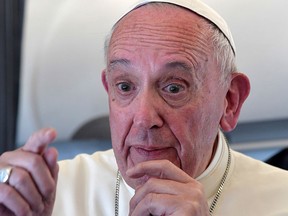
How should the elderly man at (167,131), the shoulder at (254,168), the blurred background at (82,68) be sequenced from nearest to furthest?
the elderly man at (167,131) → the shoulder at (254,168) → the blurred background at (82,68)

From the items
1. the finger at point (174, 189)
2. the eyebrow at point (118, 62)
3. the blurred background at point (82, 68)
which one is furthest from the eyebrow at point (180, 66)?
the blurred background at point (82, 68)

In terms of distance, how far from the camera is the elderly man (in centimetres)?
116

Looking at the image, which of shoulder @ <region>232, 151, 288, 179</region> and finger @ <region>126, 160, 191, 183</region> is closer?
finger @ <region>126, 160, 191, 183</region>

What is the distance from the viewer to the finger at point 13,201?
1.12m

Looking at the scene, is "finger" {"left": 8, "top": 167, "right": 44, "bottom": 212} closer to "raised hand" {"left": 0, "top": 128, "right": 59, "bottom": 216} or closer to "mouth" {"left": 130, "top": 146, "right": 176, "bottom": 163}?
"raised hand" {"left": 0, "top": 128, "right": 59, "bottom": 216}

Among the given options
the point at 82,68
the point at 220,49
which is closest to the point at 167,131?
the point at 220,49

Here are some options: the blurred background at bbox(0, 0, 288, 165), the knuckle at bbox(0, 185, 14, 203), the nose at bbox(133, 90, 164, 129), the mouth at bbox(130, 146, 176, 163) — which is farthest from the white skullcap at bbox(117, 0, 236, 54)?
the blurred background at bbox(0, 0, 288, 165)

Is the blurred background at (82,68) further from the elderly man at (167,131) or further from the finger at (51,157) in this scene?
the finger at (51,157)

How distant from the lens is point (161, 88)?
1.38 meters

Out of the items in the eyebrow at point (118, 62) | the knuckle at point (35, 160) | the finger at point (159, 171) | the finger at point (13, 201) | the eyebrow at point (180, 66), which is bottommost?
the finger at point (13, 201)

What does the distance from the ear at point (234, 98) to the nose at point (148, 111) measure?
0.27m

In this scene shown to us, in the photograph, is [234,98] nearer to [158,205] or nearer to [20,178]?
[158,205]

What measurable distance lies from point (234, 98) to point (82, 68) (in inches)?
60.5

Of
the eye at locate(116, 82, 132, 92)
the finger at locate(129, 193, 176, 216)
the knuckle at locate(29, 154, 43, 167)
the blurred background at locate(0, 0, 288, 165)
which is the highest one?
the eye at locate(116, 82, 132, 92)
